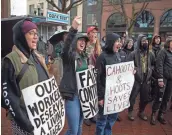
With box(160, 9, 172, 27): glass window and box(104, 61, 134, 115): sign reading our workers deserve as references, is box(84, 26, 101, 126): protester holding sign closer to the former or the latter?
box(104, 61, 134, 115): sign reading our workers deserve

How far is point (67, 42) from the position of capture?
107 inches

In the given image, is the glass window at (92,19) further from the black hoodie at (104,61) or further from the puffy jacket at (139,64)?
the black hoodie at (104,61)

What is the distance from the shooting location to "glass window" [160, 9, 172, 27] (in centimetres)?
2673

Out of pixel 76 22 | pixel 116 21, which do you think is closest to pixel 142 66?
pixel 76 22

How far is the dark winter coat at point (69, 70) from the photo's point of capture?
2775 millimetres

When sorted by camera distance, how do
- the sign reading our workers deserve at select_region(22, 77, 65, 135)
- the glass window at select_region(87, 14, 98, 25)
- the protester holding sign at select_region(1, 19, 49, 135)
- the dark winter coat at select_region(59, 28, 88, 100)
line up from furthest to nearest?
the glass window at select_region(87, 14, 98, 25) → the dark winter coat at select_region(59, 28, 88, 100) → the sign reading our workers deserve at select_region(22, 77, 65, 135) → the protester holding sign at select_region(1, 19, 49, 135)

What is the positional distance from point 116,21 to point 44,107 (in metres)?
29.3

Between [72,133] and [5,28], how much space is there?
251cm

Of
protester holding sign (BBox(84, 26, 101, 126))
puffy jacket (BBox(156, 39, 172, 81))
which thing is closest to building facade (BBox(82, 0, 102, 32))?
puffy jacket (BBox(156, 39, 172, 81))

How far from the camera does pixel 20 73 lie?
6.41 ft

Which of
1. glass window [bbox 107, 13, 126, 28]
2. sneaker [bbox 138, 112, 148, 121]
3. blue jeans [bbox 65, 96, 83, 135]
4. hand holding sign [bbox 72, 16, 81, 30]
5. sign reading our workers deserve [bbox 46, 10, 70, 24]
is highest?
glass window [bbox 107, 13, 126, 28]

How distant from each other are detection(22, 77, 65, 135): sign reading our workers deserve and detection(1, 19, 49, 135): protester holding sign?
0.05 metres

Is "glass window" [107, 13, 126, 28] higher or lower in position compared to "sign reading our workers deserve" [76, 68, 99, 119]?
higher

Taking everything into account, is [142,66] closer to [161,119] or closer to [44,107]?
[161,119]
